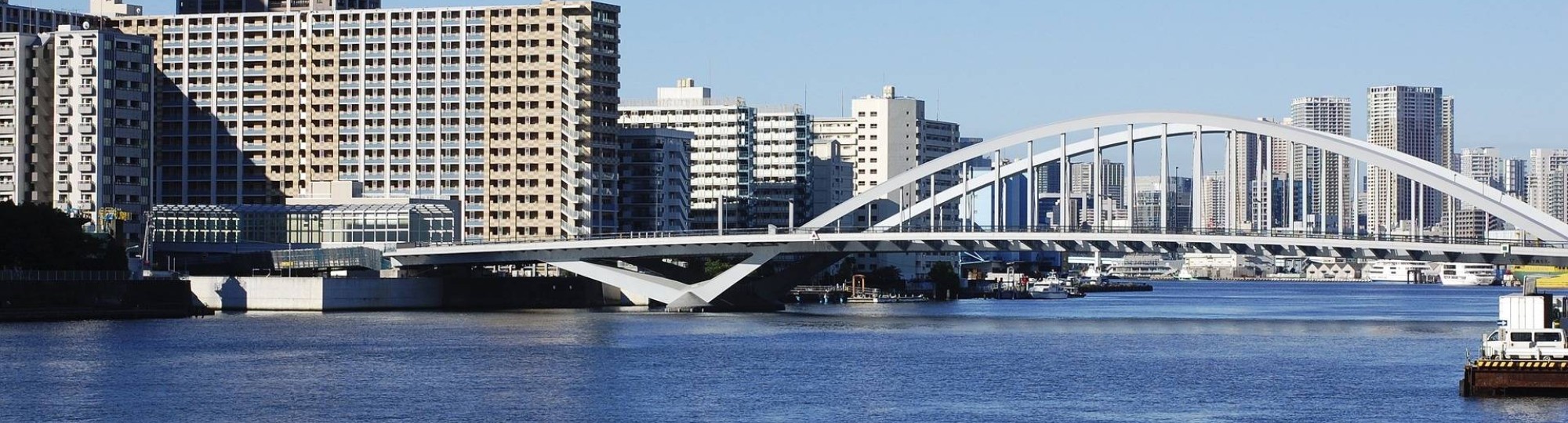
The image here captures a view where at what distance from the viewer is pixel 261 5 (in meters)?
182

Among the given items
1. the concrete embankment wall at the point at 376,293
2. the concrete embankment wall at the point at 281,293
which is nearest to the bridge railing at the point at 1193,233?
the concrete embankment wall at the point at 376,293

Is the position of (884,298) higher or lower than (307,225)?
lower

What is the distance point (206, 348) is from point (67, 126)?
70.2m

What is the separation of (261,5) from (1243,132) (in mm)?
87390

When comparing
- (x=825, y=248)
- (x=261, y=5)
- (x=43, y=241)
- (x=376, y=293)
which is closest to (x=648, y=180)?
(x=261, y=5)

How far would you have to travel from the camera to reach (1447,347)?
87.9 metres

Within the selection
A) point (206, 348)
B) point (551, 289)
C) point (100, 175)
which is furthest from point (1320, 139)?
point (100, 175)

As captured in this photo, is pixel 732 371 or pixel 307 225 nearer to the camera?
pixel 732 371

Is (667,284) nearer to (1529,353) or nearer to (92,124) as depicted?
(92,124)

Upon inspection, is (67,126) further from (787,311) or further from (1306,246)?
(1306,246)

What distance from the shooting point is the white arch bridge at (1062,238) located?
104062 millimetres

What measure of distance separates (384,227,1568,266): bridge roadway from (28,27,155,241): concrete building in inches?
1125

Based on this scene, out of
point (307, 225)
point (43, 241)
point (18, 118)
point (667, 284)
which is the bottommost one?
point (667, 284)

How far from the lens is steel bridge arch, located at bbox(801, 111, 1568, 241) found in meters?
105
